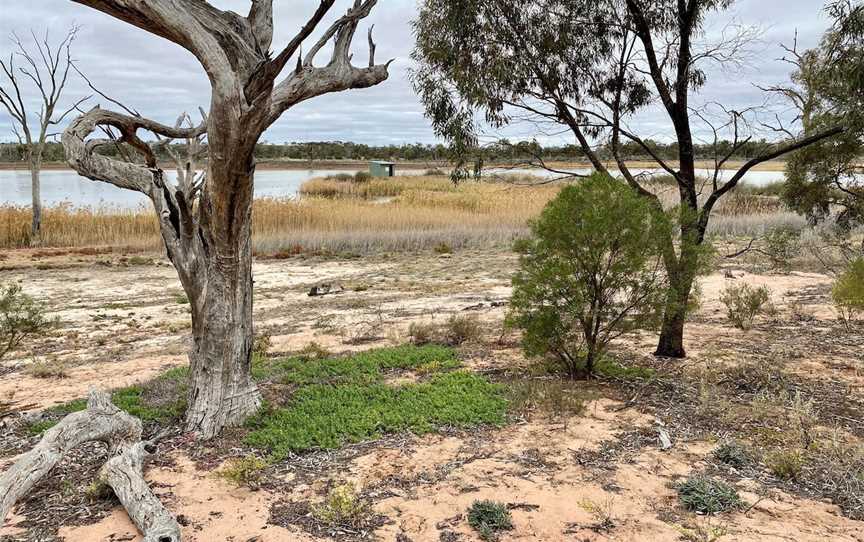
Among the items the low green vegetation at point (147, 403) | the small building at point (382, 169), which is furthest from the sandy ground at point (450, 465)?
the small building at point (382, 169)

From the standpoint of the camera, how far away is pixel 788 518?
3439 millimetres

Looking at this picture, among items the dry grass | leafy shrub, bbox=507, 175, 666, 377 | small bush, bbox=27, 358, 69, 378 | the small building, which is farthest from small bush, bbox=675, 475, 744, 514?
the small building

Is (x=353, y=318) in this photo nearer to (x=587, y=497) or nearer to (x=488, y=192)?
(x=587, y=497)

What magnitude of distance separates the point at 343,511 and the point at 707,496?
81.2 inches

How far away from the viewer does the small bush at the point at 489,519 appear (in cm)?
333

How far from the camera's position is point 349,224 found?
64.7 feet

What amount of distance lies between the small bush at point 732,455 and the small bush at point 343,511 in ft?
7.74

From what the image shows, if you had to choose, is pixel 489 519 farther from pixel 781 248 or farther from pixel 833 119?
pixel 781 248

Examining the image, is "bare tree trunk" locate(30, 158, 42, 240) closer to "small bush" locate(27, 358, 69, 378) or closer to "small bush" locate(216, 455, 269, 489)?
"small bush" locate(27, 358, 69, 378)

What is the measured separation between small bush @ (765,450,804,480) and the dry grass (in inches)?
446

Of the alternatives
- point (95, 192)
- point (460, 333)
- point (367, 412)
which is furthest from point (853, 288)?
point (95, 192)

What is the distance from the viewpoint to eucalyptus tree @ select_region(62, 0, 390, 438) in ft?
12.7

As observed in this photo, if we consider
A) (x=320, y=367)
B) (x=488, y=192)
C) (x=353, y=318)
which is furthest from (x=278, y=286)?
(x=488, y=192)

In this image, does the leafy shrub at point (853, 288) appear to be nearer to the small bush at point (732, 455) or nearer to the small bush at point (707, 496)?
the small bush at point (732, 455)
